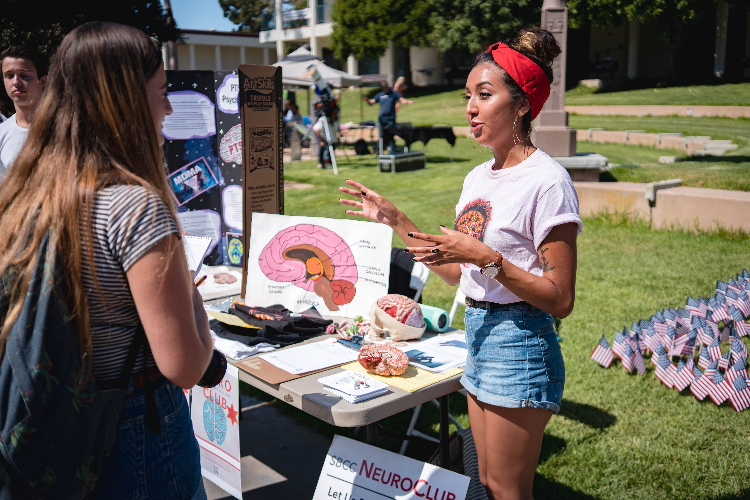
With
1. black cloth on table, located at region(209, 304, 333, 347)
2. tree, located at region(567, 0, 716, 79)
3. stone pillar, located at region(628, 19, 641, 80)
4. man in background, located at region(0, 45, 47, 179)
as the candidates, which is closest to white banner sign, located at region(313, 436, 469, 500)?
black cloth on table, located at region(209, 304, 333, 347)

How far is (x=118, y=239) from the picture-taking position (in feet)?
4.02

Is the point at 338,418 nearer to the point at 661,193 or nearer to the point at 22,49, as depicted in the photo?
the point at 22,49

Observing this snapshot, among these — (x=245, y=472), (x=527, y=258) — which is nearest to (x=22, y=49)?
(x=245, y=472)

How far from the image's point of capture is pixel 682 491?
10.2ft

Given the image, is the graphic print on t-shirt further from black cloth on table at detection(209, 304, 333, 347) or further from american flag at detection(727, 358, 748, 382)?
american flag at detection(727, 358, 748, 382)

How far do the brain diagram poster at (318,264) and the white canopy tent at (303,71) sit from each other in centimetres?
1362

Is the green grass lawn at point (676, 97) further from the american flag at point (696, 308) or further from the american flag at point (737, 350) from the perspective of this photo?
the american flag at point (737, 350)

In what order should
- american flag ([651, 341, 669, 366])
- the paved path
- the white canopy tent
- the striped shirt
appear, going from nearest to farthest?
1. the striped shirt
2. american flag ([651, 341, 669, 366])
3. the white canopy tent
4. the paved path

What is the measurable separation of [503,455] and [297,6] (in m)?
55.2

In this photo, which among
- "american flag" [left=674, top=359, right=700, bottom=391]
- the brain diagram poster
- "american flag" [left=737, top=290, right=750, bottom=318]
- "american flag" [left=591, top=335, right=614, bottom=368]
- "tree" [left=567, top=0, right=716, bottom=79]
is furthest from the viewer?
"tree" [left=567, top=0, right=716, bottom=79]

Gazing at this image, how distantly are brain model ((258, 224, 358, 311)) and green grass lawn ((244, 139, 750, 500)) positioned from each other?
113 centimetres

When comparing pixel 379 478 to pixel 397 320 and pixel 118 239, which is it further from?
pixel 118 239

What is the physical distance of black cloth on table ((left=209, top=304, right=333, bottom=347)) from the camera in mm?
2902

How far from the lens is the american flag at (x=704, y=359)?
414cm
